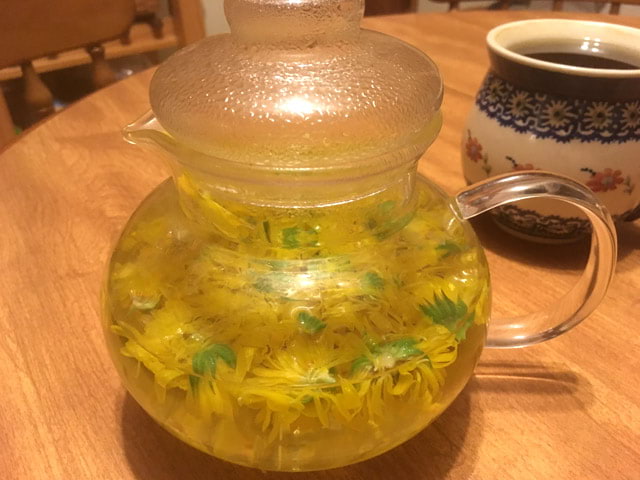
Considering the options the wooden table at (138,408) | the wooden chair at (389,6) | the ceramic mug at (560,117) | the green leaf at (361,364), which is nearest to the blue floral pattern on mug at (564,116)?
the ceramic mug at (560,117)

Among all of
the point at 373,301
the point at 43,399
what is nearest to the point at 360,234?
the point at 373,301

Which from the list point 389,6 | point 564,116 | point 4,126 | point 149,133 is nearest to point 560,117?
point 564,116

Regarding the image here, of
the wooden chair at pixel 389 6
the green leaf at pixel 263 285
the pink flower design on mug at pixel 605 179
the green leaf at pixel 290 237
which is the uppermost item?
the green leaf at pixel 290 237

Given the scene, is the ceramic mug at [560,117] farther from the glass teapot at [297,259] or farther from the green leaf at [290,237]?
the green leaf at [290,237]

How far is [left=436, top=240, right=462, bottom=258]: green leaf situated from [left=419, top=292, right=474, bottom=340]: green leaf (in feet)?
0.12

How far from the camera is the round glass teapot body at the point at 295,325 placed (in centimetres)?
37

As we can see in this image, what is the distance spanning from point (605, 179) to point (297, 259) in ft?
1.17

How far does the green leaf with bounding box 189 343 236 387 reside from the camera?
1.20 feet

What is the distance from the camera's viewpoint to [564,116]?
59cm

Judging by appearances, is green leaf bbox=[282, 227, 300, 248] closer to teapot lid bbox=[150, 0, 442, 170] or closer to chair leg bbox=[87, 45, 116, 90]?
teapot lid bbox=[150, 0, 442, 170]

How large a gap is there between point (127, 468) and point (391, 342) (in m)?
0.21

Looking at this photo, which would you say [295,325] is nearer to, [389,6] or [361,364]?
[361,364]

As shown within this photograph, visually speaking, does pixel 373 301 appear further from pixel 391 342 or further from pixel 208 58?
pixel 208 58

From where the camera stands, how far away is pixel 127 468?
1.42ft
